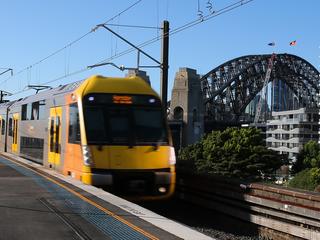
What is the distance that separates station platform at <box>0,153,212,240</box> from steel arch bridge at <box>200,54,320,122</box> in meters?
144

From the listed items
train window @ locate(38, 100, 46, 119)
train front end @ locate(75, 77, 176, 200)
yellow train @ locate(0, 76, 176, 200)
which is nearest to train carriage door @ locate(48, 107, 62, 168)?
yellow train @ locate(0, 76, 176, 200)

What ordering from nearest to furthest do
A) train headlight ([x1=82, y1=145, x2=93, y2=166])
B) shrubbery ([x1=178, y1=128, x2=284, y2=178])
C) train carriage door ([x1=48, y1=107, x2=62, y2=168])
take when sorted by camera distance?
train headlight ([x1=82, y1=145, x2=93, y2=166]) → train carriage door ([x1=48, y1=107, x2=62, y2=168]) → shrubbery ([x1=178, y1=128, x2=284, y2=178])

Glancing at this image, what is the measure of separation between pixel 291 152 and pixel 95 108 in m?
99.5

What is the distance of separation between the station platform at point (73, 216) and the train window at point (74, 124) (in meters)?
1.27

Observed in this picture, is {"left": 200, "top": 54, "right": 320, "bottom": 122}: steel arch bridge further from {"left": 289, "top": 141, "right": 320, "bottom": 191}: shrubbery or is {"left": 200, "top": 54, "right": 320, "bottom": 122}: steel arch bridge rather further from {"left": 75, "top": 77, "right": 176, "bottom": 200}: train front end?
{"left": 75, "top": 77, "right": 176, "bottom": 200}: train front end

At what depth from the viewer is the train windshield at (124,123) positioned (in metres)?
13.9

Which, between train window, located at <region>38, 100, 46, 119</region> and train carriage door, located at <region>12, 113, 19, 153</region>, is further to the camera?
train carriage door, located at <region>12, 113, 19, 153</region>

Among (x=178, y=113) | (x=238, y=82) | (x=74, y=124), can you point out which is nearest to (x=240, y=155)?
(x=74, y=124)

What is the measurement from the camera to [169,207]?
669 inches

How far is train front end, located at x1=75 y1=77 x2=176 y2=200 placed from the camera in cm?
1356

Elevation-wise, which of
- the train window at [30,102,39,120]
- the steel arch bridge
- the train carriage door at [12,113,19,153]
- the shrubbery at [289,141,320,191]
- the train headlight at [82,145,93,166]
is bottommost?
the shrubbery at [289,141,320,191]

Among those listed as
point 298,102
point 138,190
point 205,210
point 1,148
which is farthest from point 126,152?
point 298,102

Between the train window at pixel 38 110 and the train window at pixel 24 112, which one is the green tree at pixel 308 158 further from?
the train window at pixel 38 110

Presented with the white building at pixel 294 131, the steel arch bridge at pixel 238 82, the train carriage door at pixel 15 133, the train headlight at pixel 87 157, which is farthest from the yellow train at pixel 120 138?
the steel arch bridge at pixel 238 82
